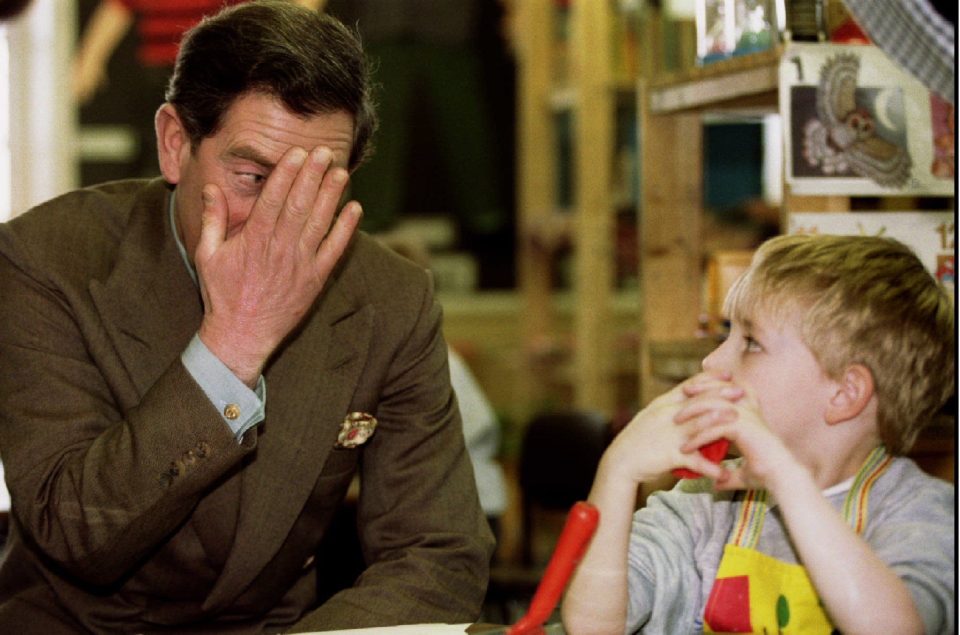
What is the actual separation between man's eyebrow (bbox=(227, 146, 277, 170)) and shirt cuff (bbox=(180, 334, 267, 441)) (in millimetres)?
242

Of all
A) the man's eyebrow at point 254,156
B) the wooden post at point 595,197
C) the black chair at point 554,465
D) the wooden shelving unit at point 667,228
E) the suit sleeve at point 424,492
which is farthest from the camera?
the wooden post at point 595,197

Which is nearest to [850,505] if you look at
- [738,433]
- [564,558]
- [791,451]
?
[791,451]

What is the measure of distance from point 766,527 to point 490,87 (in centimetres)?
515

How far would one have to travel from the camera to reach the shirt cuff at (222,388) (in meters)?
1.40

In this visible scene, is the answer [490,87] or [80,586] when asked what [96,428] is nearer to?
[80,586]

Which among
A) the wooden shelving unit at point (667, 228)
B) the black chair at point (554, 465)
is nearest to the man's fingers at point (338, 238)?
the wooden shelving unit at point (667, 228)

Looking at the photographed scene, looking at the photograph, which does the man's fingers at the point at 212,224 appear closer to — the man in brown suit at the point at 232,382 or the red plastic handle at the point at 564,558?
the man in brown suit at the point at 232,382

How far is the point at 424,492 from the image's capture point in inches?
67.0

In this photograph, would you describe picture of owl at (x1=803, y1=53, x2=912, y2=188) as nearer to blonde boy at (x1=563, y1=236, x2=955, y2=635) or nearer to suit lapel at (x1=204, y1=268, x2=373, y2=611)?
blonde boy at (x1=563, y1=236, x2=955, y2=635)

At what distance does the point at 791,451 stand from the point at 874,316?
7.2 inches

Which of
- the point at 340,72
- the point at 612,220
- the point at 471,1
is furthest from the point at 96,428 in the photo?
the point at 471,1

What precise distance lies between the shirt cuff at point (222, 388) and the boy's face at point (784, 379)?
525 millimetres

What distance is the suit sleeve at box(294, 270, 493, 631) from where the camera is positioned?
1620 mm

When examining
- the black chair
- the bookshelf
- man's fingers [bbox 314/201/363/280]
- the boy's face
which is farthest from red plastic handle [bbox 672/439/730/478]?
the bookshelf
